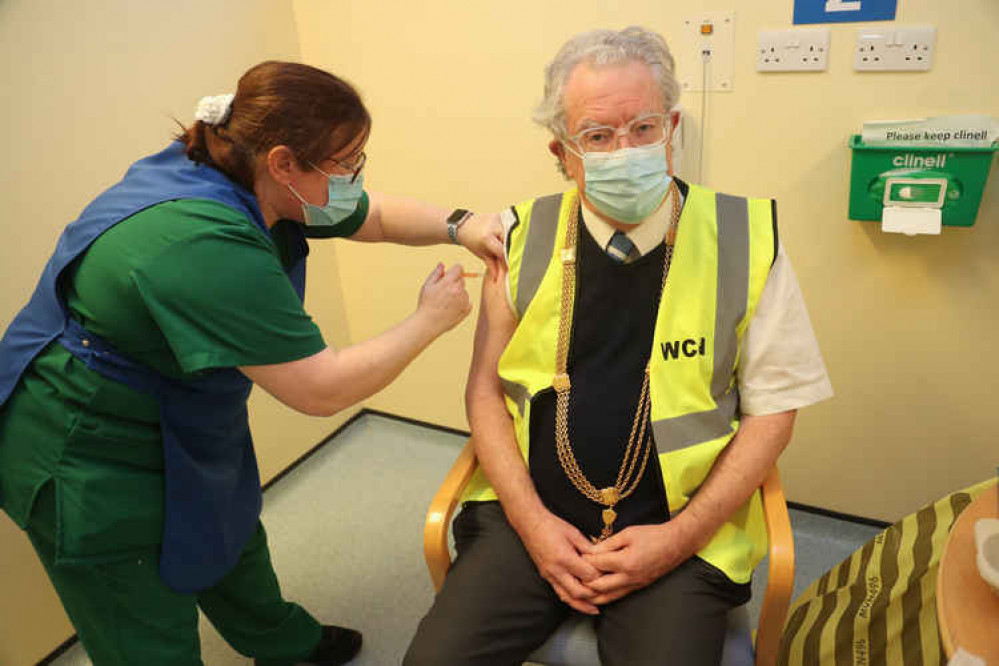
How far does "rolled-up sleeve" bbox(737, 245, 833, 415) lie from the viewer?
134 cm

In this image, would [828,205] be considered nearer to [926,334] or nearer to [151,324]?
[926,334]

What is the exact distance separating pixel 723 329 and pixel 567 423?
13.8 inches

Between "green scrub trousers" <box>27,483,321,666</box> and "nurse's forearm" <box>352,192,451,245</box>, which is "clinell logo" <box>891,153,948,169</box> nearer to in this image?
"nurse's forearm" <box>352,192,451,245</box>

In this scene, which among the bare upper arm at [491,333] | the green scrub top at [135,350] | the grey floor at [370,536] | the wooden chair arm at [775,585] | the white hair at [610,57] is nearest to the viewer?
the green scrub top at [135,350]

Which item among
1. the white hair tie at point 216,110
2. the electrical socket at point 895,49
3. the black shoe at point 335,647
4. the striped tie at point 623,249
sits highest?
the white hair tie at point 216,110

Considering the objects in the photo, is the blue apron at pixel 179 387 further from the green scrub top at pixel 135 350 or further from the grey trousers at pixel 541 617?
the grey trousers at pixel 541 617

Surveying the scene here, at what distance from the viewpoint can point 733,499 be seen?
1336mm

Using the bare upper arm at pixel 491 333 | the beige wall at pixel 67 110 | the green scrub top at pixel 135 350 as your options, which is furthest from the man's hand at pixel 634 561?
the beige wall at pixel 67 110

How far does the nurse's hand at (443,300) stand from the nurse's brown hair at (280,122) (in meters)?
0.30

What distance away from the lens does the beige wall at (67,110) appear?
67.4 inches

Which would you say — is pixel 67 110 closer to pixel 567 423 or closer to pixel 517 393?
pixel 517 393

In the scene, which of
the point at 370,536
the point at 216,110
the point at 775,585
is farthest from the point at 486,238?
the point at 370,536

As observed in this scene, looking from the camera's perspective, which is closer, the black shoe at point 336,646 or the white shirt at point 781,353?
the white shirt at point 781,353

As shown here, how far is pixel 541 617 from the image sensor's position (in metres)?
1.32
